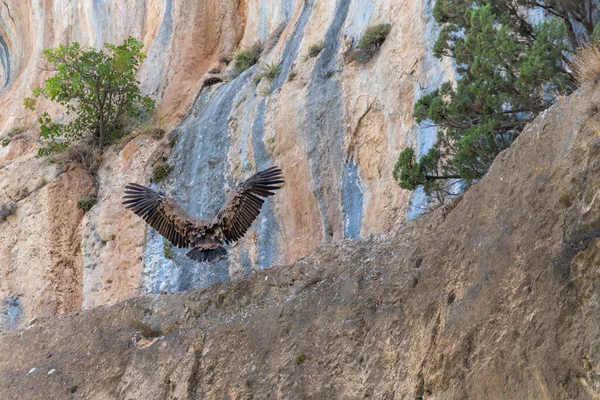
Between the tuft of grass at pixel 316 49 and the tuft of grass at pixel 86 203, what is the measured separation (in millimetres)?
5940

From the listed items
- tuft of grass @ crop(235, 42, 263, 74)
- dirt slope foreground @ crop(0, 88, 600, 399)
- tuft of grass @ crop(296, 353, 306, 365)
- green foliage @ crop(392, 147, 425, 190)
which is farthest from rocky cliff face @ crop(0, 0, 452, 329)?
tuft of grass @ crop(296, 353, 306, 365)

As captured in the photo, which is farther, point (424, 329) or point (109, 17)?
point (109, 17)

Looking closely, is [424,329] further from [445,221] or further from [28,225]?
[28,225]

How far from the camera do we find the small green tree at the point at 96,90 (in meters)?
20.2

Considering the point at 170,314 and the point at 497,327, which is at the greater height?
the point at 497,327

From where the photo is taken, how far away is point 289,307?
10.1 meters

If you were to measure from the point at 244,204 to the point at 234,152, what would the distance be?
478cm

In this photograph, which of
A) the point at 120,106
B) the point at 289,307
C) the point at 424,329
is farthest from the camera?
the point at 120,106

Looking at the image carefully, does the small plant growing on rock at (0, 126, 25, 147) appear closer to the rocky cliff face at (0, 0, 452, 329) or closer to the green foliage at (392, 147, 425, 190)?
the rocky cliff face at (0, 0, 452, 329)

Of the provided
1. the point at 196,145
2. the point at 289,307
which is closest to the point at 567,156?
the point at 289,307

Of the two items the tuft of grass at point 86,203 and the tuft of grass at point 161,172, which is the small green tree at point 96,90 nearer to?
the tuft of grass at point 86,203

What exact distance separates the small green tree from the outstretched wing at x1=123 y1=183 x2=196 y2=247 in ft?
26.0

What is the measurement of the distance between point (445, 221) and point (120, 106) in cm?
1357

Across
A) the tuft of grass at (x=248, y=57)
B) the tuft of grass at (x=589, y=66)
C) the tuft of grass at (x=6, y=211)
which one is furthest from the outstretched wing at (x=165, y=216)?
the tuft of grass at (x=6, y=211)
